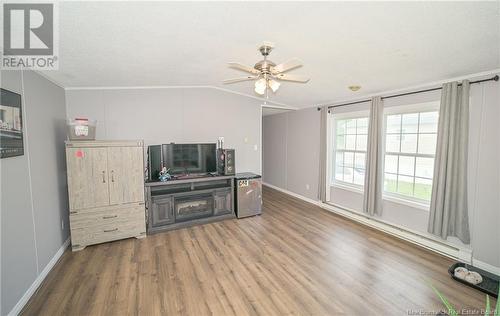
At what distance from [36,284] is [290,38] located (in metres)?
3.64

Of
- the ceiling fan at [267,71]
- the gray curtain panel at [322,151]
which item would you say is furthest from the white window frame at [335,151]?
the ceiling fan at [267,71]

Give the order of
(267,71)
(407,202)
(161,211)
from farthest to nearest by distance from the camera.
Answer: (161,211), (407,202), (267,71)

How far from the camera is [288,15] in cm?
175

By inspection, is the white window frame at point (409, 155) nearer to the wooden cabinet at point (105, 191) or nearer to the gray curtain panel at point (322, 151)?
the gray curtain panel at point (322, 151)

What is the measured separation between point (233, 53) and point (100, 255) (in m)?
3.16

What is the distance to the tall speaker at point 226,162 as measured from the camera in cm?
415

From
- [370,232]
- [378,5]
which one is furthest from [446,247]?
[378,5]

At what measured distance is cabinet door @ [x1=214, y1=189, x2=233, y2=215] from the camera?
4.07 metres

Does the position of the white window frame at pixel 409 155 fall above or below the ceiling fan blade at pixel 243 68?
below

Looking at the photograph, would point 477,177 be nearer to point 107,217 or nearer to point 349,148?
point 349,148

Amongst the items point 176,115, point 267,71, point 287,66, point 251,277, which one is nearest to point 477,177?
point 287,66

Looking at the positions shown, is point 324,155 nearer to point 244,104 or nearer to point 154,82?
point 244,104

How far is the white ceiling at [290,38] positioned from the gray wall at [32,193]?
48 centimetres

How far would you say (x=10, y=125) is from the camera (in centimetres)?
194
